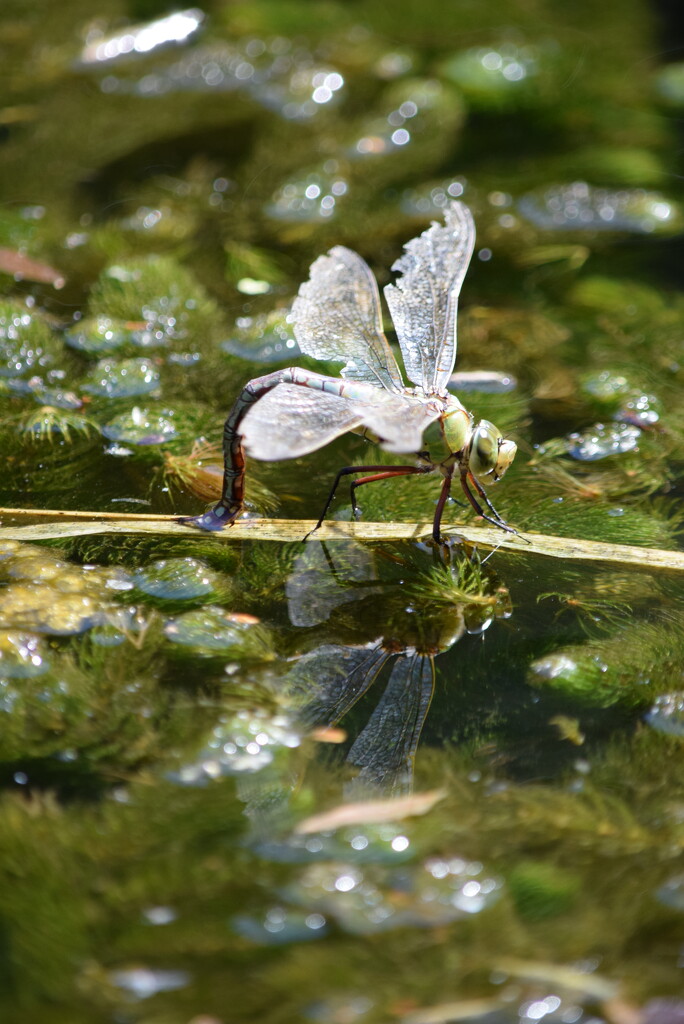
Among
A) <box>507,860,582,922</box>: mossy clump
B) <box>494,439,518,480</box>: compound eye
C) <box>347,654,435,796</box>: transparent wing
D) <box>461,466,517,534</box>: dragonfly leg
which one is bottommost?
<box>461,466,517,534</box>: dragonfly leg

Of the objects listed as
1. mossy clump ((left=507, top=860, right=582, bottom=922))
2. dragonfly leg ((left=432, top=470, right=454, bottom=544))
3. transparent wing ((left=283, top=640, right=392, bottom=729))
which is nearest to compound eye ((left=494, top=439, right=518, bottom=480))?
dragonfly leg ((left=432, top=470, right=454, bottom=544))

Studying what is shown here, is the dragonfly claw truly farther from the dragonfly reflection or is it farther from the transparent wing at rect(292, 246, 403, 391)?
the transparent wing at rect(292, 246, 403, 391)

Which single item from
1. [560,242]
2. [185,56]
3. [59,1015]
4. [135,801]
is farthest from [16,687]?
[185,56]

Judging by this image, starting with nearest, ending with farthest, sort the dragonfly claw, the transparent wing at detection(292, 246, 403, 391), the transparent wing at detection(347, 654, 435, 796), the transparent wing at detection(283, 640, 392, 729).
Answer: the transparent wing at detection(347, 654, 435, 796)
the transparent wing at detection(283, 640, 392, 729)
the dragonfly claw
the transparent wing at detection(292, 246, 403, 391)

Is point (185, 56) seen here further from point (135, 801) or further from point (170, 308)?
point (135, 801)

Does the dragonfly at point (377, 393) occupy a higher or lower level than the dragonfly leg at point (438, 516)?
higher

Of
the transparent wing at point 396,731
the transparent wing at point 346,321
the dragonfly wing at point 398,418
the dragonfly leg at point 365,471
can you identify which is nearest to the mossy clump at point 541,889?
the transparent wing at point 396,731

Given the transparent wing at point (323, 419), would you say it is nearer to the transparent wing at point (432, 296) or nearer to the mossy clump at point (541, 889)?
the transparent wing at point (432, 296)
